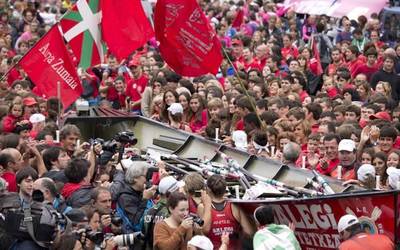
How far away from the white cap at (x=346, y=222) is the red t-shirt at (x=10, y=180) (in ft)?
13.4

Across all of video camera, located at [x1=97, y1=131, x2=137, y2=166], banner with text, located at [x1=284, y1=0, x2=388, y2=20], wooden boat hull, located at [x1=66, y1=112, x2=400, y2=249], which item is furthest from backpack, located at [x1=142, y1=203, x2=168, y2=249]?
banner with text, located at [x1=284, y1=0, x2=388, y2=20]

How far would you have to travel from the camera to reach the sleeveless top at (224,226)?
1596 centimetres

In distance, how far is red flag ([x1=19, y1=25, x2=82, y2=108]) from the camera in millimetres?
22953

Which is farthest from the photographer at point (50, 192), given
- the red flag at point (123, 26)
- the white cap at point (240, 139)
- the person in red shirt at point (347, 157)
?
the red flag at point (123, 26)

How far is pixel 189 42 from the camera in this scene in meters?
22.4

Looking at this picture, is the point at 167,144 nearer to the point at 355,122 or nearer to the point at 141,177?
the point at 355,122

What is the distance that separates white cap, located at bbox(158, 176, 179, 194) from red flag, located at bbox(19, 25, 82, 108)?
22.7 ft

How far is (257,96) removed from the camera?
25.1 meters

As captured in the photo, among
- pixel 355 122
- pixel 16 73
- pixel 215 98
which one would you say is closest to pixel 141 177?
pixel 355 122

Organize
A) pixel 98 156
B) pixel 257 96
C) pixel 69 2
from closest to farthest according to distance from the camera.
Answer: pixel 98 156 < pixel 257 96 < pixel 69 2

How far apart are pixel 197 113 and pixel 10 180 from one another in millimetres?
6302

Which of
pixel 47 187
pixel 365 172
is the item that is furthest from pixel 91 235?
pixel 365 172

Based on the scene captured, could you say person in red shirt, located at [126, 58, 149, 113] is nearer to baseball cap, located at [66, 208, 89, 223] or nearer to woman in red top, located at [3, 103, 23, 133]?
woman in red top, located at [3, 103, 23, 133]

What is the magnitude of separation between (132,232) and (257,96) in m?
8.92
